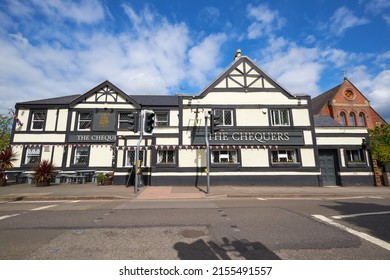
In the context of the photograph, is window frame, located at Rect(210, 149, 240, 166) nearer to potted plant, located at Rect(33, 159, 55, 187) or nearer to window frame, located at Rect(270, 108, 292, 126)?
window frame, located at Rect(270, 108, 292, 126)

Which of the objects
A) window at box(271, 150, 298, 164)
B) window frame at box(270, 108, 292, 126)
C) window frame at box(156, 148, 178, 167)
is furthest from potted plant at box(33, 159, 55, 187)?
window frame at box(270, 108, 292, 126)

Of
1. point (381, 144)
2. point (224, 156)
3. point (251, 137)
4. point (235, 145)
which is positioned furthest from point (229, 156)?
point (381, 144)

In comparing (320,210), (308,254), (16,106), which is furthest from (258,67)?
(16,106)

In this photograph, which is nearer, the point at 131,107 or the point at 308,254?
the point at 308,254

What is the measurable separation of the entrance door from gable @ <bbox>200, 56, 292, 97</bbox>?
5.78 metres

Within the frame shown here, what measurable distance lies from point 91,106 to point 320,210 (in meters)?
19.8

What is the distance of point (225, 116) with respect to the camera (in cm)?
1566

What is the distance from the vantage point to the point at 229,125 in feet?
50.4

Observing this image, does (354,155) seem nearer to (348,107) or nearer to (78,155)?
(348,107)

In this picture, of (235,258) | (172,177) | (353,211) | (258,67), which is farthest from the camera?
(258,67)

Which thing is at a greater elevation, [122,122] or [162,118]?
[162,118]

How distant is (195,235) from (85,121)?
18196 millimetres

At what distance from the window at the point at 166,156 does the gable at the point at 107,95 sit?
644cm

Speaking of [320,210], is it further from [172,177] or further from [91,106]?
[91,106]
